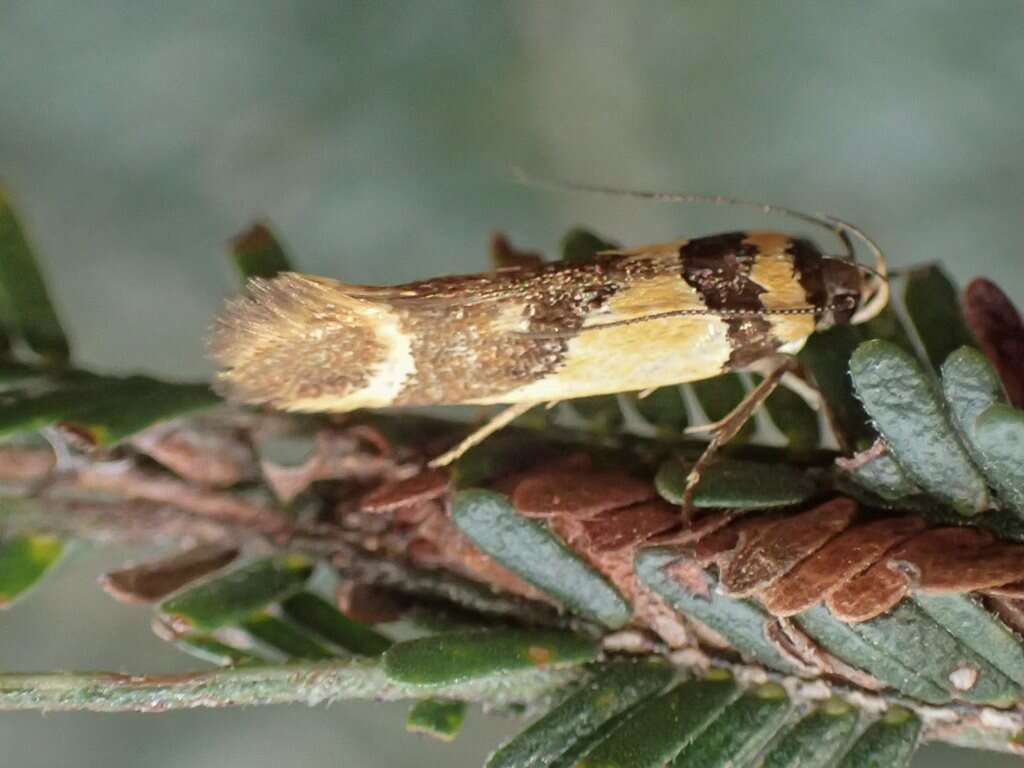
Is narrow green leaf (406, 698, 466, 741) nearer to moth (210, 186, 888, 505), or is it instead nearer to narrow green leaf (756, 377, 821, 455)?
moth (210, 186, 888, 505)

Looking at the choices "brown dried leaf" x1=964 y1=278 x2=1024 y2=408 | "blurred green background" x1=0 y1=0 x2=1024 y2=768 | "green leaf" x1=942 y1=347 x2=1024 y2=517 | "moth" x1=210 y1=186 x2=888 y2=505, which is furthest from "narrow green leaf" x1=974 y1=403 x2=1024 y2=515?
"blurred green background" x1=0 y1=0 x2=1024 y2=768

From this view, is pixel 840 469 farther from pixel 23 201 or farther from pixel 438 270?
pixel 23 201

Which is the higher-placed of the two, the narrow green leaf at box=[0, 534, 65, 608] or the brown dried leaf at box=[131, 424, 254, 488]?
the brown dried leaf at box=[131, 424, 254, 488]

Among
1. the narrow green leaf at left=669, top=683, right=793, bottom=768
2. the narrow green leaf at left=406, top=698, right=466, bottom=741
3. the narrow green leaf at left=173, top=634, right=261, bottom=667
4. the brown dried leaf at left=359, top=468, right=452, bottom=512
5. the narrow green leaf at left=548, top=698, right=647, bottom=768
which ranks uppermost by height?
the brown dried leaf at left=359, top=468, right=452, bottom=512

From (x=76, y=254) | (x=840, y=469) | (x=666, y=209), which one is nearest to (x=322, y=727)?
(x=76, y=254)

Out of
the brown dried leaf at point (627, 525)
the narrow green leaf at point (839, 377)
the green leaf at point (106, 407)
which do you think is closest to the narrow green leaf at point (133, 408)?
the green leaf at point (106, 407)

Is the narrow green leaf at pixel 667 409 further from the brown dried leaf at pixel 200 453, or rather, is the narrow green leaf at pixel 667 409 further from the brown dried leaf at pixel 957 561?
the brown dried leaf at pixel 200 453

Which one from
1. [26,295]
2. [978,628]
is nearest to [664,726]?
[978,628]
